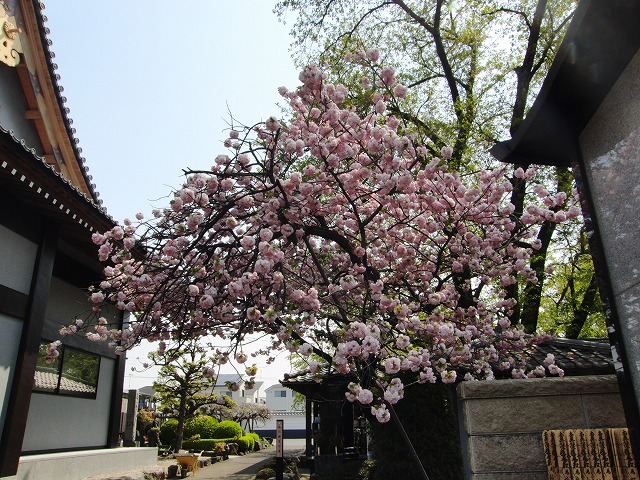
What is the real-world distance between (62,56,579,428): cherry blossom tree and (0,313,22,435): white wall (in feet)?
3.26

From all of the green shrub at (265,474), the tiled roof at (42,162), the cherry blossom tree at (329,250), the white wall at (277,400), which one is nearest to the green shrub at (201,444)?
the green shrub at (265,474)

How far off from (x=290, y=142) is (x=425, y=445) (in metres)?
4.53

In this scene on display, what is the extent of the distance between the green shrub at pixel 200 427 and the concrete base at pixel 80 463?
1637cm

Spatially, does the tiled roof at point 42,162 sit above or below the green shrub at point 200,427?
above

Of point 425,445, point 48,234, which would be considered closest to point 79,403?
point 48,234

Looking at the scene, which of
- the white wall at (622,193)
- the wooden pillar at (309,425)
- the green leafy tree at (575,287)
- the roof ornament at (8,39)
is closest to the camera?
the white wall at (622,193)

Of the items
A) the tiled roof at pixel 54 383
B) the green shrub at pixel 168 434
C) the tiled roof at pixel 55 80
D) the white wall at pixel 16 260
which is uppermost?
the tiled roof at pixel 55 80

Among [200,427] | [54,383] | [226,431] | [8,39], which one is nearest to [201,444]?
[200,427]

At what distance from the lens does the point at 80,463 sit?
8523 mm

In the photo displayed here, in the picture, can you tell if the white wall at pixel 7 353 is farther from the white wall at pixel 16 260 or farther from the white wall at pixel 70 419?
the white wall at pixel 70 419

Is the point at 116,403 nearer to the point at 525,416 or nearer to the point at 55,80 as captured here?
the point at 55,80

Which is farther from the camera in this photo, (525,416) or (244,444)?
(244,444)

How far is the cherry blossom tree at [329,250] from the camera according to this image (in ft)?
17.7

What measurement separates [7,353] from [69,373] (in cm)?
274
